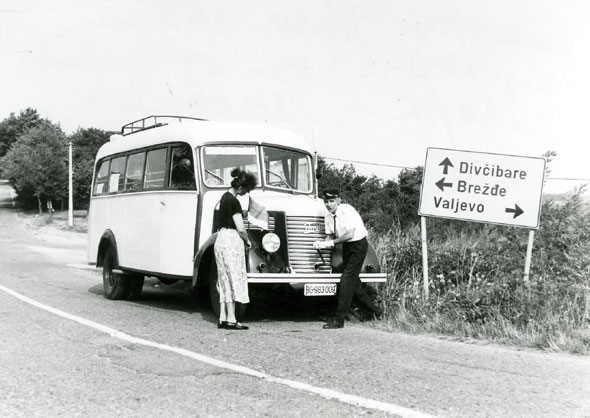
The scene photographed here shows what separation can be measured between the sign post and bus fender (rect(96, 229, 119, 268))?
18.2ft

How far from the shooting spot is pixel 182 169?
10156 mm

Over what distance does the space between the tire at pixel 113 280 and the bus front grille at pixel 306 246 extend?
415cm

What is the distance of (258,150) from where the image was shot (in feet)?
33.6

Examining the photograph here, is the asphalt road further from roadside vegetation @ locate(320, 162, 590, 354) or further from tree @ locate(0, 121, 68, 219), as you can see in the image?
tree @ locate(0, 121, 68, 219)

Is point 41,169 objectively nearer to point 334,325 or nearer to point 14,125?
point 14,125

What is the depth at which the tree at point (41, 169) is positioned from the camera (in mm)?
66125

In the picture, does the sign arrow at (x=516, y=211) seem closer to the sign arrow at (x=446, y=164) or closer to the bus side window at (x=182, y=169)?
the sign arrow at (x=446, y=164)

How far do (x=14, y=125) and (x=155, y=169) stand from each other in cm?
11289

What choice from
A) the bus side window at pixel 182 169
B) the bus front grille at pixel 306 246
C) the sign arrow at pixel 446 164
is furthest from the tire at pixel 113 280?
the sign arrow at pixel 446 164

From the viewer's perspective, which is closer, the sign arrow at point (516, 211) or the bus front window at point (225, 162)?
the sign arrow at point (516, 211)

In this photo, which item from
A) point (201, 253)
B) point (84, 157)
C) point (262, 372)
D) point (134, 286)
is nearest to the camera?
point (262, 372)

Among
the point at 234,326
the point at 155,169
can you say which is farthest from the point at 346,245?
the point at 155,169

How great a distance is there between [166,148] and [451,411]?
7.09 metres

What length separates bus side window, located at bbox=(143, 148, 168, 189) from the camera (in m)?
10.6
